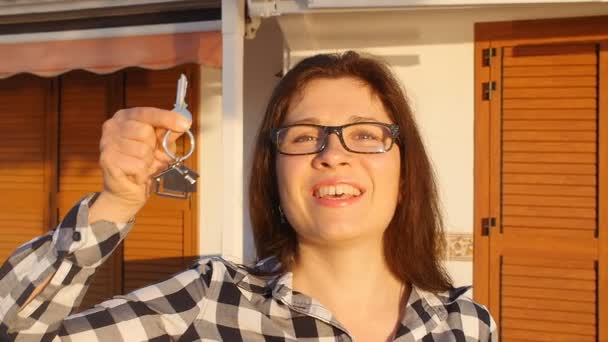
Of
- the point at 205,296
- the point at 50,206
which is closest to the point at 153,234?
the point at 50,206

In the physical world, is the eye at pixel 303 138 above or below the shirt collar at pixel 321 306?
above

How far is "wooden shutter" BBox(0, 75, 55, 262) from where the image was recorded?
5.00 m

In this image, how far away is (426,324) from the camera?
4.20 ft

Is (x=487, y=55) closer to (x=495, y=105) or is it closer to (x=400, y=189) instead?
(x=495, y=105)

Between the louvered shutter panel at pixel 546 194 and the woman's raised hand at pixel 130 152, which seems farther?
the louvered shutter panel at pixel 546 194

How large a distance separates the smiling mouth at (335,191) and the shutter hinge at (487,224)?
9.03 feet

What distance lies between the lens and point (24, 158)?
506 cm

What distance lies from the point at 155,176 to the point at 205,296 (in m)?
0.38

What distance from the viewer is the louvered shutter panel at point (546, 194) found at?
3521mm

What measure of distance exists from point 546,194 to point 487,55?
1139 mm

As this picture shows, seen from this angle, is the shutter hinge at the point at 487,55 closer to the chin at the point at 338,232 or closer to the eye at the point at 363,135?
the eye at the point at 363,135

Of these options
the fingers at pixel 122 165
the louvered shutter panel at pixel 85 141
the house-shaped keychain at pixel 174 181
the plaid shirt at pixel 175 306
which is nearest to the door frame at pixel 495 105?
the plaid shirt at pixel 175 306

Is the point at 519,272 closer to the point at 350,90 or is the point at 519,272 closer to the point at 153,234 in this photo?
the point at 350,90

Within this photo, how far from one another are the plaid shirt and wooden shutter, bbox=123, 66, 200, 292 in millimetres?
3368
